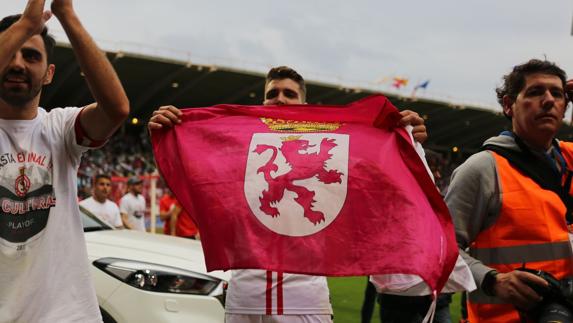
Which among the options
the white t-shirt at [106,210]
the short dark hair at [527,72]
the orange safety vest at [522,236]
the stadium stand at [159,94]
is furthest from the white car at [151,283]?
the stadium stand at [159,94]

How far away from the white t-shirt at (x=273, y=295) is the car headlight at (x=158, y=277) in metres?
1.53

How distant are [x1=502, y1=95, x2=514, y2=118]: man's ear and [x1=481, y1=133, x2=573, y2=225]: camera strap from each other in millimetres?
143

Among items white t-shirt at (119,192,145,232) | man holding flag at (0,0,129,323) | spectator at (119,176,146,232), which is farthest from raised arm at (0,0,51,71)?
white t-shirt at (119,192,145,232)

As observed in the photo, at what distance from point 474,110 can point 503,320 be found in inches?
1760

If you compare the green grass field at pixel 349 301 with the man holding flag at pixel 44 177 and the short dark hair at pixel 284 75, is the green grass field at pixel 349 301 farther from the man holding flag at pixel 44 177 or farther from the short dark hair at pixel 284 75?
the man holding flag at pixel 44 177

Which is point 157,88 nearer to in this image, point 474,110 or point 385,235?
point 474,110

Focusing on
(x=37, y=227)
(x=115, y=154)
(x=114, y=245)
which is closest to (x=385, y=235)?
(x=37, y=227)

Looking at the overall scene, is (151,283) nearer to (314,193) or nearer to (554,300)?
(314,193)

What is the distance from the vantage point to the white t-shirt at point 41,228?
2602 mm

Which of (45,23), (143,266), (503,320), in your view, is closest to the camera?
(45,23)

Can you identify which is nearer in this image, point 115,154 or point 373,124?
point 373,124

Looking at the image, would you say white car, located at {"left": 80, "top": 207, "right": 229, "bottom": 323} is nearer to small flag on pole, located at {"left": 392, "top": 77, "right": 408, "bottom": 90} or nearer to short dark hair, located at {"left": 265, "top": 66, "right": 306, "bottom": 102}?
short dark hair, located at {"left": 265, "top": 66, "right": 306, "bottom": 102}

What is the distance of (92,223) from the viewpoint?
227 inches

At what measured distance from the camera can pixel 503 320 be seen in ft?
9.60
